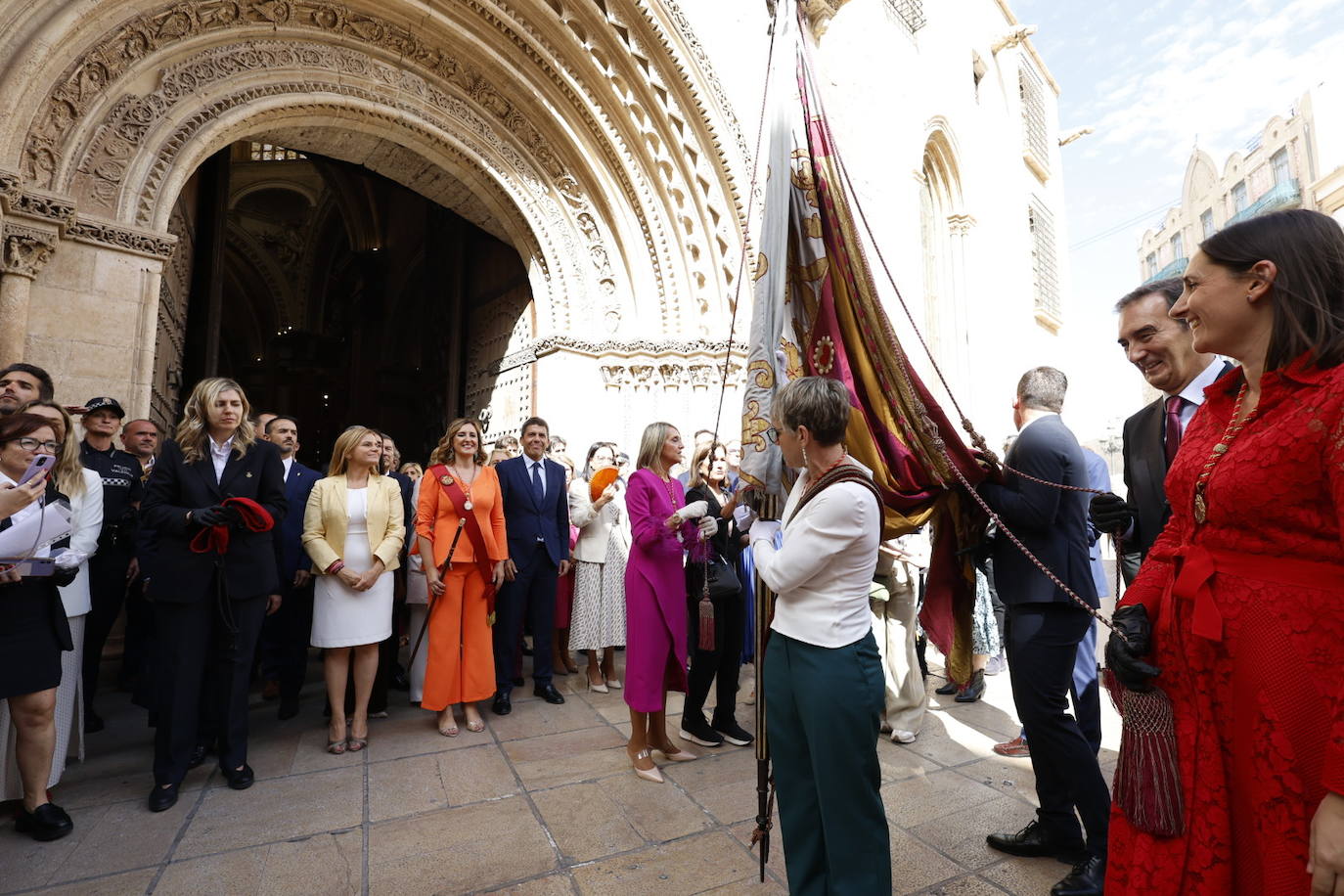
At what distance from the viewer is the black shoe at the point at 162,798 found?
2820 mm

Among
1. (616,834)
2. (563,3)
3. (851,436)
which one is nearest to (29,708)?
(616,834)

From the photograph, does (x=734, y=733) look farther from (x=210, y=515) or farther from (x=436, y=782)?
(x=210, y=515)

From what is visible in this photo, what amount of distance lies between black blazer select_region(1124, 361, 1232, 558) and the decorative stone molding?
6.46 m

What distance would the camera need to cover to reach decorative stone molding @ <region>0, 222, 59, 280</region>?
4.30 metres

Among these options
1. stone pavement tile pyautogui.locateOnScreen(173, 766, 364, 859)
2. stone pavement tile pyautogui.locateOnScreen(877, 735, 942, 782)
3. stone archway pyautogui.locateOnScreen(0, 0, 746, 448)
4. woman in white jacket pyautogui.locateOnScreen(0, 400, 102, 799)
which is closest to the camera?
stone pavement tile pyautogui.locateOnScreen(173, 766, 364, 859)

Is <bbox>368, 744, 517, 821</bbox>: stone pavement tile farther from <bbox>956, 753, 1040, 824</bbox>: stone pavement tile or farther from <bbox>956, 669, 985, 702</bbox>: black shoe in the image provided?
<bbox>956, 669, 985, 702</bbox>: black shoe

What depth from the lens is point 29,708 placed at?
8.41 feet

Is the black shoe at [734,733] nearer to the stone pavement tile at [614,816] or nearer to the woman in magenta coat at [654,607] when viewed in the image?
the woman in magenta coat at [654,607]

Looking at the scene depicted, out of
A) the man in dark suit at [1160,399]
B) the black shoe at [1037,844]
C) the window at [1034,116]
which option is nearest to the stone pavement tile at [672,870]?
the black shoe at [1037,844]

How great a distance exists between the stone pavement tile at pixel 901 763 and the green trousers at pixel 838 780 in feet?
4.80

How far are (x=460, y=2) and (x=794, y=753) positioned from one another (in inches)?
301

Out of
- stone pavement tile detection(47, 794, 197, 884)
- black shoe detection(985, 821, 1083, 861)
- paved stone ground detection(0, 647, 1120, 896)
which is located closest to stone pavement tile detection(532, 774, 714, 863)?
paved stone ground detection(0, 647, 1120, 896)

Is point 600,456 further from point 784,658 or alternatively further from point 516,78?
point 516,78

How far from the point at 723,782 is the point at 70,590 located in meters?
3.31
